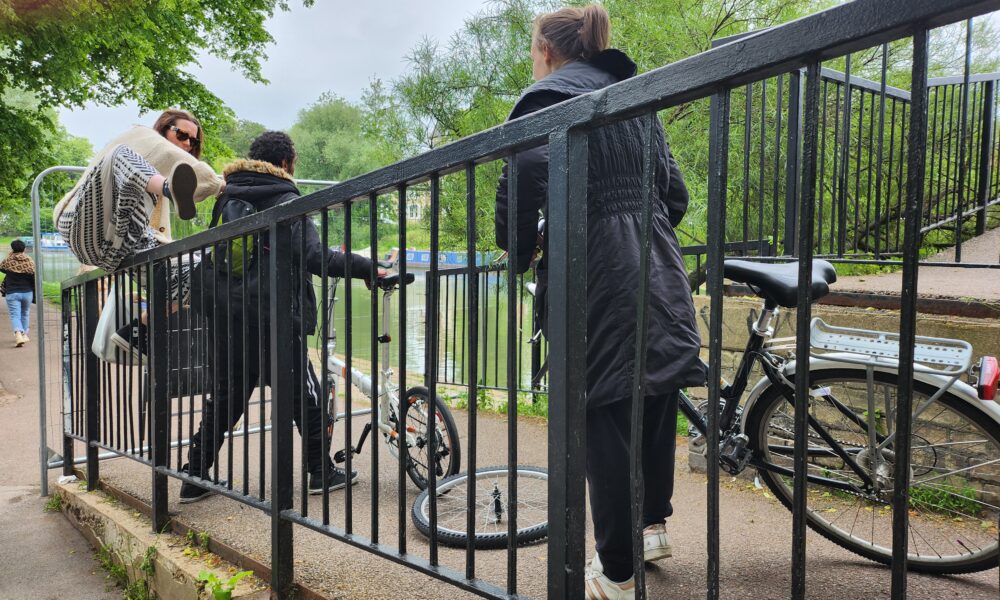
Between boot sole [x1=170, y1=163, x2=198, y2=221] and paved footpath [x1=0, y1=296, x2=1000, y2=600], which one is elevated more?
boot sole [x1=170, y1=163, x2=198, y2=221]

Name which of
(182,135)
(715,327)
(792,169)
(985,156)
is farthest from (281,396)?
(985,156)

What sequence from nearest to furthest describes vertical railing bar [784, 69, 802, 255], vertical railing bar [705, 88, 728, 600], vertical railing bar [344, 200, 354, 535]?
1. vertical railing bar [705, 88, 728, 600]
2. vertical railing bar [344, 200, 354, 535]
3. vertical railing bar [784, 69, 802, 255]

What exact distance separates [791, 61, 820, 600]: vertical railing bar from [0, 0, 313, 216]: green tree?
906 cm

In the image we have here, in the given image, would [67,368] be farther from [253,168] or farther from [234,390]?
[234,390]

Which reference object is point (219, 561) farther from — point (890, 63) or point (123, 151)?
point (890, 63)

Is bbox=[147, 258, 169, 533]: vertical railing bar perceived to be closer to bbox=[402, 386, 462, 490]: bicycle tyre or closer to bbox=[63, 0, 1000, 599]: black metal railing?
bbox=[63, 0, 1000, 599]: black metal railing

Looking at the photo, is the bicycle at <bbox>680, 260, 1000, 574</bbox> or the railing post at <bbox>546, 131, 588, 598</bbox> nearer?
the railing post at <bbox>546, 131, 588, 598</bbox>

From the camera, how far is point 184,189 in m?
3.13

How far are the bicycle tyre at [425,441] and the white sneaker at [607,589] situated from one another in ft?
4.87

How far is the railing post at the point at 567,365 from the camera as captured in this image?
1.41 m

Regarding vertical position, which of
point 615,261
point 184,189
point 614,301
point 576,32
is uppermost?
point 576,32

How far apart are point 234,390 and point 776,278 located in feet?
7.06

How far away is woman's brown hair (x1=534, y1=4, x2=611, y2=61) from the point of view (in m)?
2.13

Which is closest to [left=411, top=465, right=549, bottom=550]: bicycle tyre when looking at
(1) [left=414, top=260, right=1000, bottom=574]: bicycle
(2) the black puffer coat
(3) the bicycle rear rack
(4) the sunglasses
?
(1) [left=414, top=260, right=1000, bottom=574]: bicycle
